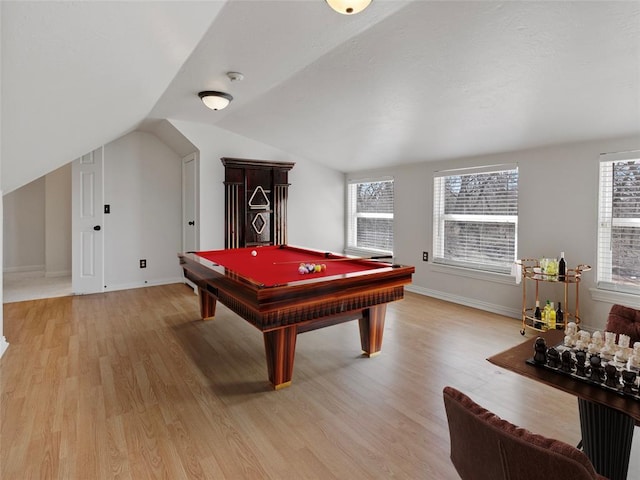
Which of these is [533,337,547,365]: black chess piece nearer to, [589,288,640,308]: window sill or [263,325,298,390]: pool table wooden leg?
[263,325,298,390]: pool table wooden leg

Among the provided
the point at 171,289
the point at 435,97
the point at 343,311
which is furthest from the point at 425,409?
the point at 171,289

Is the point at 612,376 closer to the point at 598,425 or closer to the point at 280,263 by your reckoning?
the point at 598,425

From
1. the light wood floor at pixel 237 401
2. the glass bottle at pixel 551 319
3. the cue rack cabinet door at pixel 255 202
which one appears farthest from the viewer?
the cue rack cabinet door at pixel 255 202

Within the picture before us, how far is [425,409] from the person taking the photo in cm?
217

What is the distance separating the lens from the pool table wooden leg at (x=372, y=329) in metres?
2.91

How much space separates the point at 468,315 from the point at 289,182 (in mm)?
3288

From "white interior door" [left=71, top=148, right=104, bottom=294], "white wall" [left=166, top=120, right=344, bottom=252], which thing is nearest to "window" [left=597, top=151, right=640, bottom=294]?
"white wall" [left=166, top=120, right=344, bottom=252]

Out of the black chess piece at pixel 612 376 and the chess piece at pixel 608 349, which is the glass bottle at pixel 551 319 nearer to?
the chess piece at pixel 608 349

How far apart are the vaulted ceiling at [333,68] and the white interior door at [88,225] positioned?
865 mm

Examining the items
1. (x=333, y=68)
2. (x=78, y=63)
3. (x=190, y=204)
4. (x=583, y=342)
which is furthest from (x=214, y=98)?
(x=583, y=342)

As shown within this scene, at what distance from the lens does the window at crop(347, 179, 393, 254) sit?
5.80m

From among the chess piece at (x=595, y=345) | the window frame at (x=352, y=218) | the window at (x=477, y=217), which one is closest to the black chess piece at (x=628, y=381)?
the chess piece at (x=595, y=345)

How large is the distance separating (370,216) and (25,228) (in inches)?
234

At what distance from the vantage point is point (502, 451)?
34.4 inches
